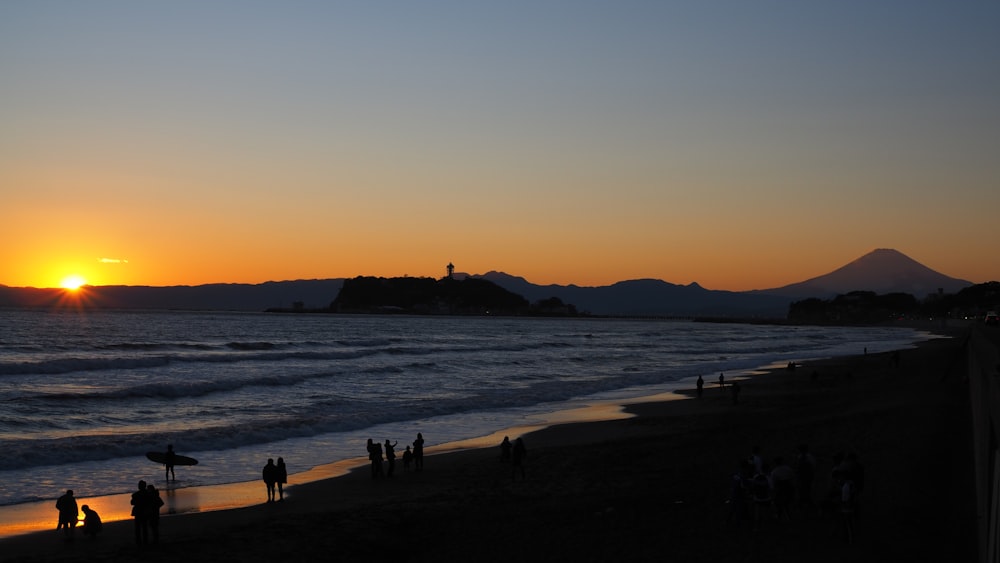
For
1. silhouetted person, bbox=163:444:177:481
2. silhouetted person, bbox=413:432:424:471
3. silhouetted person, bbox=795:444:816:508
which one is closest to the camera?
silhouetted person, bbox=795:444:816:508

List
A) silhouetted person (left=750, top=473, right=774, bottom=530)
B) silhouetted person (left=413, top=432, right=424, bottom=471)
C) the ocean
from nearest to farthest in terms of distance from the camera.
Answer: silhouetted person (left=750, top=473, right=774, bottom=530), silhouetted person (left=413, top=432, right=424, bottom=471), the ocean

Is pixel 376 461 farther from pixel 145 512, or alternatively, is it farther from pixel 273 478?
pixel 145 512

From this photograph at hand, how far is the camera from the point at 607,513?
15477 mm

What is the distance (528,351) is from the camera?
275 ft

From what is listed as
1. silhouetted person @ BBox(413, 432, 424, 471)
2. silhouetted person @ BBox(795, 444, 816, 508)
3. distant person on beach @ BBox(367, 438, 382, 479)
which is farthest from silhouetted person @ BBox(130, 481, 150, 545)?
silhouetted person @ BBox(795, 444, 816, 508)

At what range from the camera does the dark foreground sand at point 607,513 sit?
13.2m

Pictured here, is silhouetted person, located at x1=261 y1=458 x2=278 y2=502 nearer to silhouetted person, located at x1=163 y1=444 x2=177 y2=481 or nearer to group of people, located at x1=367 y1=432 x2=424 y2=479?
group of people, located at x1=367 y1=432 x2=424 y2=479

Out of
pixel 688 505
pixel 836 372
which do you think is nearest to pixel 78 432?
pixel 688 505

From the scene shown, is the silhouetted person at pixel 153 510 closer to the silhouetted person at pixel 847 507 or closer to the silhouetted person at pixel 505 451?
the silhouetted person at pixel 505 451

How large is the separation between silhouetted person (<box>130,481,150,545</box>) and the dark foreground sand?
26cm

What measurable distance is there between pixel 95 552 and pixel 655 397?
30.6 metres

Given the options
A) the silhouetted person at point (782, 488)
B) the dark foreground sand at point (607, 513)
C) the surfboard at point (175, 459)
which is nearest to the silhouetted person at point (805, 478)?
the dark foreground sand at point (607, 513)

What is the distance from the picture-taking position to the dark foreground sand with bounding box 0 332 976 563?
13.2 metres

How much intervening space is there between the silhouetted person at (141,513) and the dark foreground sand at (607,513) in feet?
0.84
